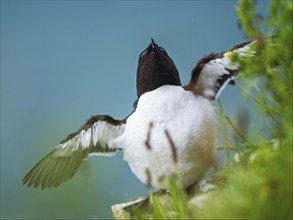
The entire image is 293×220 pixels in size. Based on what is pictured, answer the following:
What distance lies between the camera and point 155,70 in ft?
10.3

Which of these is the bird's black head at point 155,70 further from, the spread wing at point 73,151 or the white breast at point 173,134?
the spread wing at point 73,151

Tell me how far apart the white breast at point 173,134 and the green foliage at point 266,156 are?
645mm

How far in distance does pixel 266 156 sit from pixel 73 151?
7.39 ft

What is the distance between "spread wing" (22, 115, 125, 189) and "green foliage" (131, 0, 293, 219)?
4.10ft

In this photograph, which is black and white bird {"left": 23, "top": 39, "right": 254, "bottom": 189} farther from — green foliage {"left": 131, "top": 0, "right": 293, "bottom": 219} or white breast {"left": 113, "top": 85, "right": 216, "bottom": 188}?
green foliage {"left": 131, "top": 0, "right": 293, "bottom": 219}


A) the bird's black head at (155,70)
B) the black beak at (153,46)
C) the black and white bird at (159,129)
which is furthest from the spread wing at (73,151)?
the black beak at (153,46)

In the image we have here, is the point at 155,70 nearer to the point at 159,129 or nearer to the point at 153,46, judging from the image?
the point at 153,46

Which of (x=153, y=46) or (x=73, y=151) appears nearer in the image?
(x=153, y=46)

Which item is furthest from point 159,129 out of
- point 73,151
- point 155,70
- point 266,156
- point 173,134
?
point 266,156

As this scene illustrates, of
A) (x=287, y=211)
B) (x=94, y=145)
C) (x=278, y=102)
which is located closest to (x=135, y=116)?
(x=94, y=145)

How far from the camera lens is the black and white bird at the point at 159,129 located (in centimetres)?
286

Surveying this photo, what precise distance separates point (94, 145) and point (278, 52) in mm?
1995

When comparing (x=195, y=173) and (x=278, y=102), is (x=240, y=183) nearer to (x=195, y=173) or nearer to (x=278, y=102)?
(x=278, y=102)

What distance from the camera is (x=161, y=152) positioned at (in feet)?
9.41
